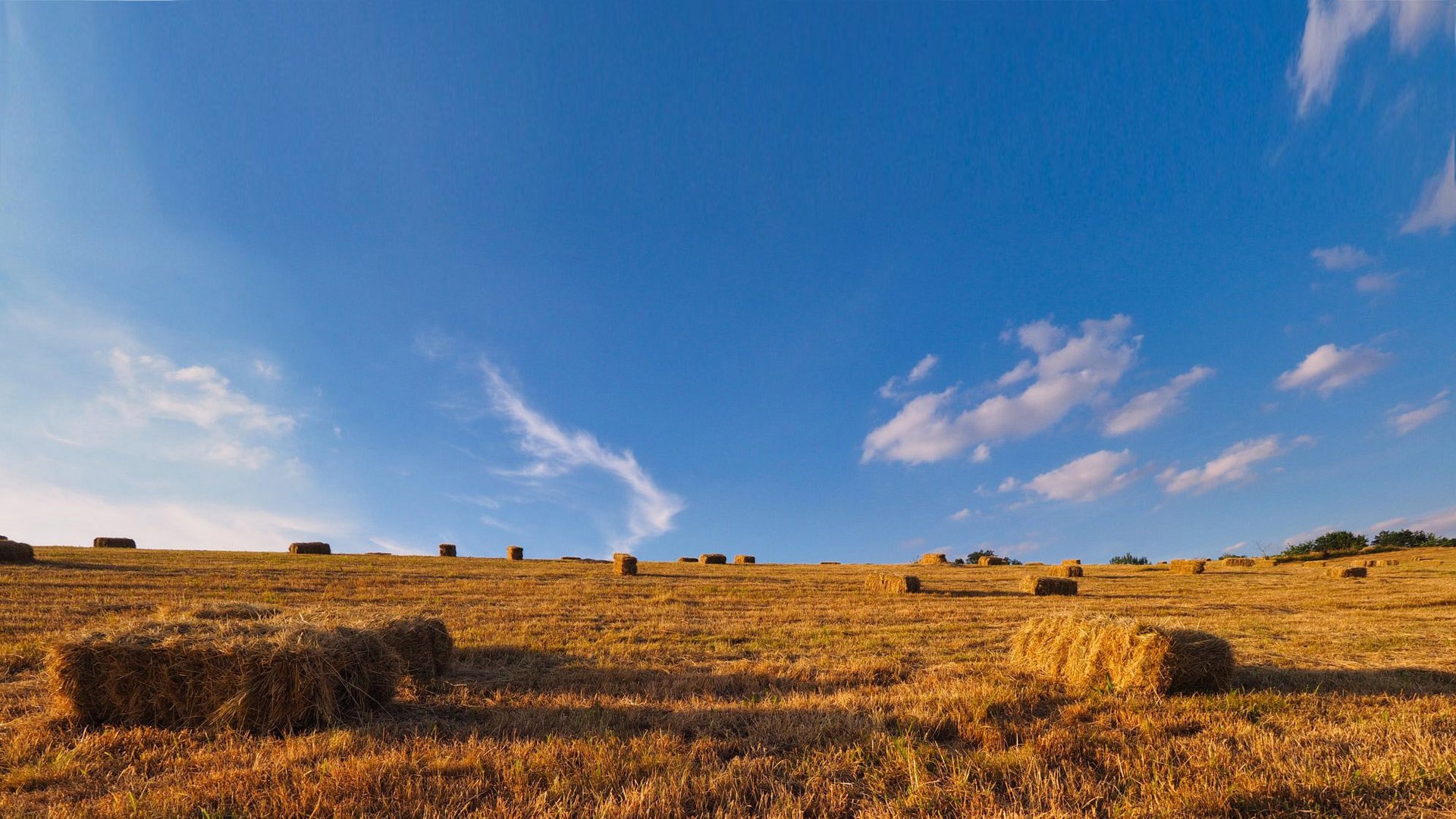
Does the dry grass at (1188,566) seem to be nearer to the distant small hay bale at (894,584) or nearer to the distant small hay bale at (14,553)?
the distant small hay bale at (894,584)

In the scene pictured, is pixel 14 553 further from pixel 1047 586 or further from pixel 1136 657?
pixel 1047 586

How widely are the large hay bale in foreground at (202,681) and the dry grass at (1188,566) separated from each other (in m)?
43.2

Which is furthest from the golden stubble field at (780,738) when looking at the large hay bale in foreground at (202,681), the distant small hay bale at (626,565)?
the distant small hay bale at (626,565)

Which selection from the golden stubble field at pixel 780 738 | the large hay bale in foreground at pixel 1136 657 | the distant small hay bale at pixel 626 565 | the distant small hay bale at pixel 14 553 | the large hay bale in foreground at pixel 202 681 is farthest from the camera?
the distant small hay bale at pixel 626 565

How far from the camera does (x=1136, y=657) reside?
8289 millimetres

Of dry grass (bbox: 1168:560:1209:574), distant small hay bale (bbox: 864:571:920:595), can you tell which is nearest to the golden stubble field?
distant small hay bale (bbox: 864:571:920:595)

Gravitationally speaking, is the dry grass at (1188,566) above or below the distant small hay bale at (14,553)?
below

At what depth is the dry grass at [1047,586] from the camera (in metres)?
23.3

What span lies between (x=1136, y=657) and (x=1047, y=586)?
16777 mm

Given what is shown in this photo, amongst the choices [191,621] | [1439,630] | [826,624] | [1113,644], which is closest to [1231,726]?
[1113,644]

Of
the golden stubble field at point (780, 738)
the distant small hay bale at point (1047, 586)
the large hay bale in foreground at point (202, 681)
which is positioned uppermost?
the large hay bale in foreground at point (202, 681)

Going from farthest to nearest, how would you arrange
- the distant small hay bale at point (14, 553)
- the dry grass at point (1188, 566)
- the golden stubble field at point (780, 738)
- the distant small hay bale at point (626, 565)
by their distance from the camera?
the dry grass at point (1188, 566) < the distant small hay bale at point (626, 565) < the distant small hay bale at point (14, 553) < the golden stubble field at point (780, 738)

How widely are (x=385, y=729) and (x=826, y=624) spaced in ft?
31.3

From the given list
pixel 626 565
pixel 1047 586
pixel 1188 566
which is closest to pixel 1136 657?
pixel 1047 586
